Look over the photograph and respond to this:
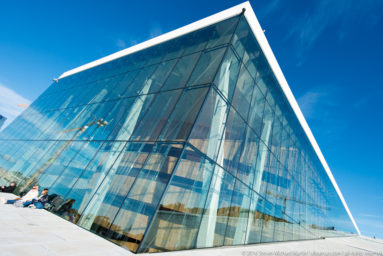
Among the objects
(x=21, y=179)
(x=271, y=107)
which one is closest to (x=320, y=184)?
(x=271, y=107)

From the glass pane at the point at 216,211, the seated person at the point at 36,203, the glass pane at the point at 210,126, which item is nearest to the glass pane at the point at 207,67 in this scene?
the glass pane at the point at 210,126

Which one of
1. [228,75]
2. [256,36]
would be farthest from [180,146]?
[256,36]

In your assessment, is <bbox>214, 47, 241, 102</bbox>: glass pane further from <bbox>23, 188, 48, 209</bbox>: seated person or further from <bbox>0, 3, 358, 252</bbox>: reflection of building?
<bbox>23, 188, 48, 209</bbox>: seated person

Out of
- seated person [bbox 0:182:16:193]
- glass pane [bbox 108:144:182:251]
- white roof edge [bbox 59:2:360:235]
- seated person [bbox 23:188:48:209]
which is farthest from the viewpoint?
white roof edge [bbox 59:2:360:235]

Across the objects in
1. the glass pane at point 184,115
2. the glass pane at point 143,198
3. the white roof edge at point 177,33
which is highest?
the white roof edge at point 177,33

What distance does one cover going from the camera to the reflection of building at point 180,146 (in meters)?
5.79

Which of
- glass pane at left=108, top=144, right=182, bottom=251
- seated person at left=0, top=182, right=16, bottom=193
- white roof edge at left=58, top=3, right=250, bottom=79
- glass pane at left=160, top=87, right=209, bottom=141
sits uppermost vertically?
white roof edge at left=58, top=3, right=250, bottom=79

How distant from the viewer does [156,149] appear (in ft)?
21.5

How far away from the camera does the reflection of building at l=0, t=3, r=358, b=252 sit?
5.79 metres

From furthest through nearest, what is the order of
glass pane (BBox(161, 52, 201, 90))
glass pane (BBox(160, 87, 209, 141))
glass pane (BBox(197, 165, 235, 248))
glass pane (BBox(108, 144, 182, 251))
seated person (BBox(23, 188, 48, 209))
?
1. glass pane (BBox(161, 52, 201, 90))
2. seated person (BBox(23, 188, 48, 209))
3. glass pane (BBox(160, 87, 209, 141))
4. glass pane (BBox(197, 165, 235, 248))
5. glass pane (BBox(108, 144, 182, 251))

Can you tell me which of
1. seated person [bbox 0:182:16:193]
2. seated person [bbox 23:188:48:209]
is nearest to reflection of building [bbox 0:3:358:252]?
seated person [bbox 0:182:16:193]

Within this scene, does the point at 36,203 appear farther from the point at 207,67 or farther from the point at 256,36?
the point at 256,36

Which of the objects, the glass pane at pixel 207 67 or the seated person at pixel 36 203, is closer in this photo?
the seated person at pixel 36 203

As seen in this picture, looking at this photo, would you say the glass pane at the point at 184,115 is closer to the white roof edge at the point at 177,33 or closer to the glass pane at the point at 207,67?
the glass pane at the point at 207,67
